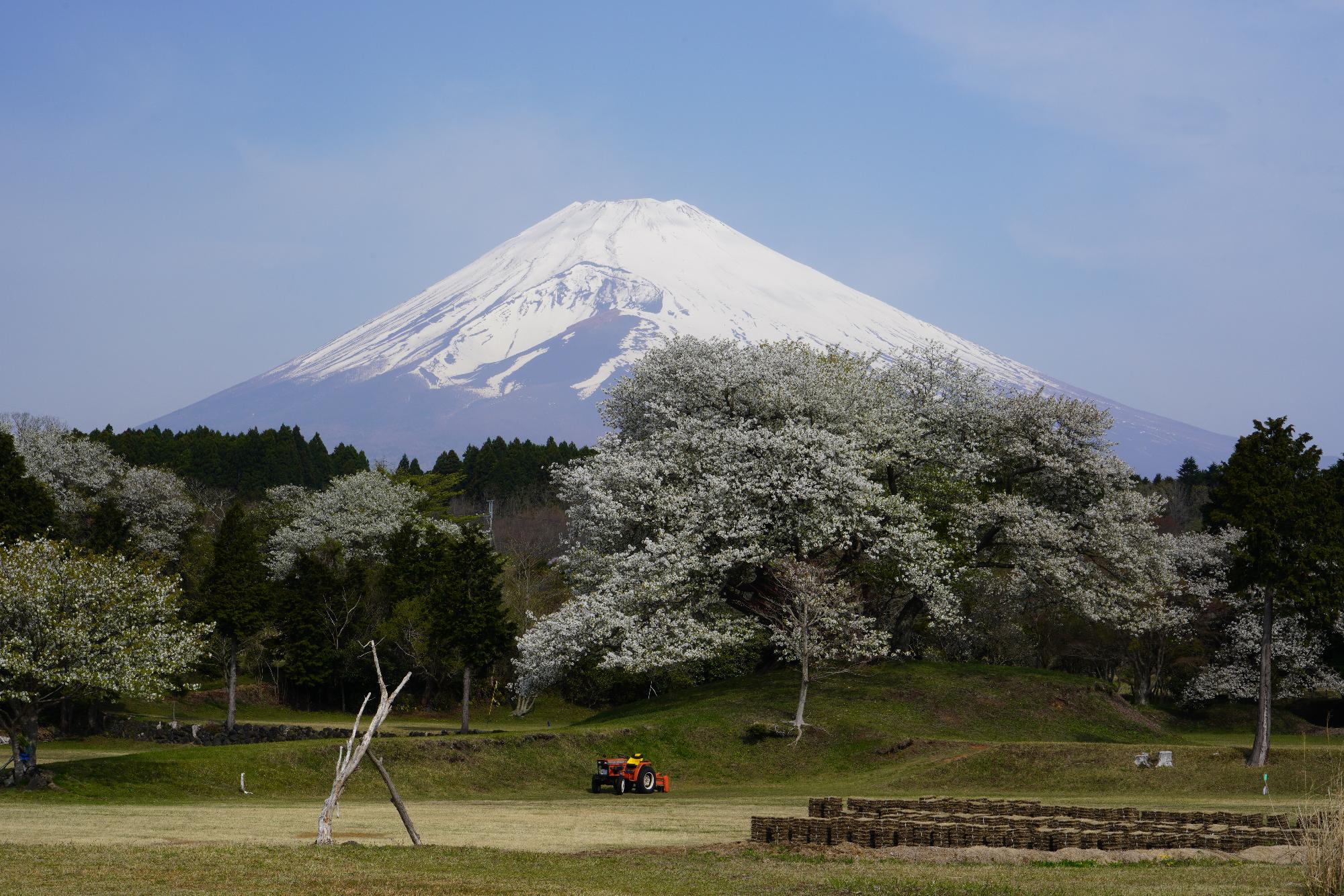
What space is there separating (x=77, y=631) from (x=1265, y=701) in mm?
38217

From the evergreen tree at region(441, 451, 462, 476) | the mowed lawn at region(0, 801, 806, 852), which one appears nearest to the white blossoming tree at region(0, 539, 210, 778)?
the mowed lawn at region(0, 801, 806, 852)

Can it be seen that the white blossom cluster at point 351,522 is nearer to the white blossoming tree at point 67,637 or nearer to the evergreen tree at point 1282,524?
the white blossoming tree at point 67,637

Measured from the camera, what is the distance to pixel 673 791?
129 ft

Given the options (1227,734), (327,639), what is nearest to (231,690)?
(327,639)

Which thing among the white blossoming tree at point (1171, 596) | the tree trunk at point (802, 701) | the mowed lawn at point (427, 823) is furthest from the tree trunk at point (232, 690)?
the white blossoming tree at point (1171, 596)

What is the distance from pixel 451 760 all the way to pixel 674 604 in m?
12.3

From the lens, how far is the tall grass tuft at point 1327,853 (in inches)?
557

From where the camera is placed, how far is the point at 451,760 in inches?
1550

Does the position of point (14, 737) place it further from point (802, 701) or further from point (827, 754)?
point (827, 754)

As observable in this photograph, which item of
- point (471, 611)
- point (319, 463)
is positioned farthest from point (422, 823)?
point (319, 463)

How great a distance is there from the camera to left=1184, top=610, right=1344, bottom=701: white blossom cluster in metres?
55.6

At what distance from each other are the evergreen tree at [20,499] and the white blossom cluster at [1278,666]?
55.8m

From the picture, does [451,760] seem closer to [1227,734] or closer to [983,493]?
[983,493]

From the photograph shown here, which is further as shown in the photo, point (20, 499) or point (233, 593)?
point (233, 593)
